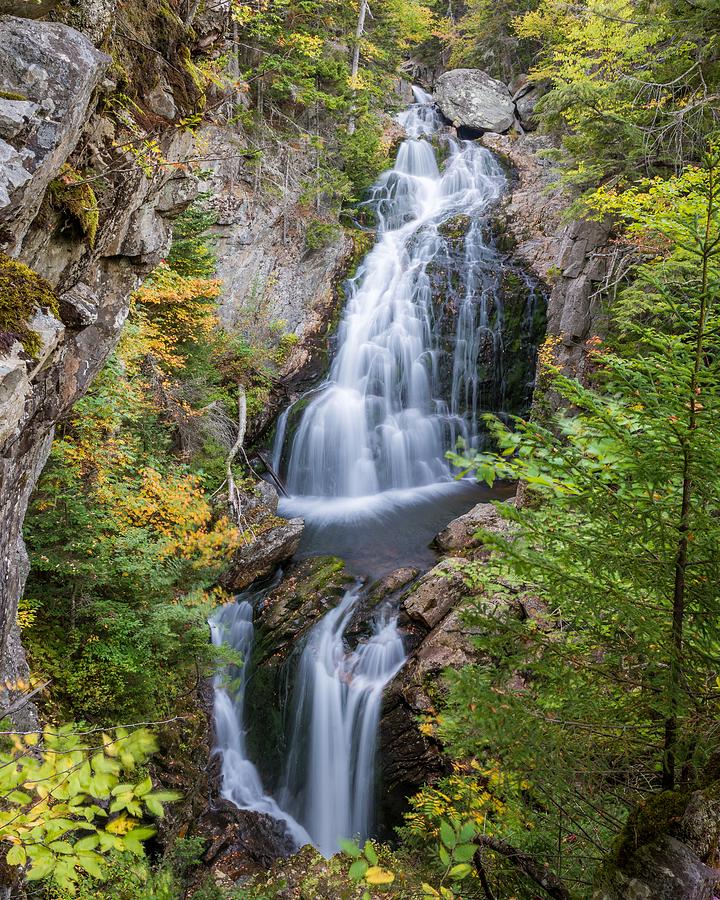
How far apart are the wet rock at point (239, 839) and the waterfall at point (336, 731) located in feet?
1.57

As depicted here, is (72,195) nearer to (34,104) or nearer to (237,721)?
(34,104)

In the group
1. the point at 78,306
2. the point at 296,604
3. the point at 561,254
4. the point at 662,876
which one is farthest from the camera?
the point at 561,254

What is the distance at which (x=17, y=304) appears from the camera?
3852 millimetres

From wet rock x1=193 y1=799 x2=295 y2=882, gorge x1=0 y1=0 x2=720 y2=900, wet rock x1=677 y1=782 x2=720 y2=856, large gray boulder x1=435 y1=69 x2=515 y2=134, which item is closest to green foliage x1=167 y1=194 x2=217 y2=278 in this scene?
gorge x1=0 y1=0 x2=720 y2=900

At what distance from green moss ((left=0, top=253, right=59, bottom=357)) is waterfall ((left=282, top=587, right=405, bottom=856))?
625 cm

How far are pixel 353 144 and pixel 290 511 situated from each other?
46.1 feet

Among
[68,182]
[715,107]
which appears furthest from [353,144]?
[68,182]

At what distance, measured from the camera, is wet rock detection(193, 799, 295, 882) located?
6171mm

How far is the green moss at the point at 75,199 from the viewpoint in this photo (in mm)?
4633

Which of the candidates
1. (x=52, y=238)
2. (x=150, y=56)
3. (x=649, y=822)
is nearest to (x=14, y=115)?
(x=52, y=238)

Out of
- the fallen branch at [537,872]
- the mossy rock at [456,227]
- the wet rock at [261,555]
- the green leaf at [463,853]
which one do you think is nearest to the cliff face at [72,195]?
the fallen branch at [537,872]

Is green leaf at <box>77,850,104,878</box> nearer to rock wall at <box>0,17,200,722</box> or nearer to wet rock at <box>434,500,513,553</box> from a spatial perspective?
rock wall at <box>0,17,200,722</box>

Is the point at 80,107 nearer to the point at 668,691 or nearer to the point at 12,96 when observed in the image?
the point at 12,96

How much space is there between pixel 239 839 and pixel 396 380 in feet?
37.9
